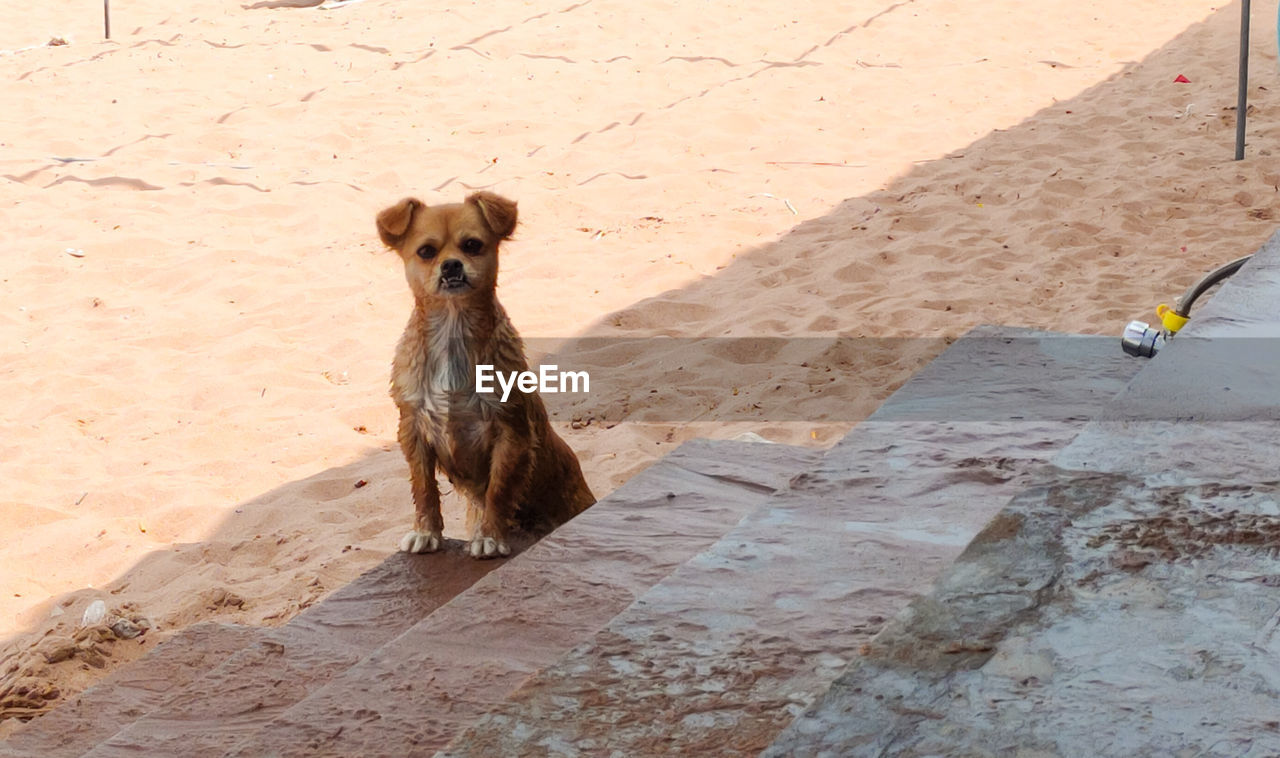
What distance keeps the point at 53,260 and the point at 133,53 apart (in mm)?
4448

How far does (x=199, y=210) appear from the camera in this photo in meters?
7.13

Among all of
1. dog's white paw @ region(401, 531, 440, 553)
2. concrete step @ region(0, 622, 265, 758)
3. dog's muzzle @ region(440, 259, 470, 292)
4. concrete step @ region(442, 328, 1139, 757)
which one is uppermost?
dog's muzzle @ region(440, 259, 470, 292)

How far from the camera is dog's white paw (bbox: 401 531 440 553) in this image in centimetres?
296

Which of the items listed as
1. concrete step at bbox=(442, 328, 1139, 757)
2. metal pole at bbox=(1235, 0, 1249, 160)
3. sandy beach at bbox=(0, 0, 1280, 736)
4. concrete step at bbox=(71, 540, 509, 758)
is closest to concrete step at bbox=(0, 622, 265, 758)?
concrete step at bbox=(71, 540, 509, 758)

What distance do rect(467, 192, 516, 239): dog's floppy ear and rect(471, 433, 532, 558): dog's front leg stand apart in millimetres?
473

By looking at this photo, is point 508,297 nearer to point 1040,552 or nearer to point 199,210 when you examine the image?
point 199,210

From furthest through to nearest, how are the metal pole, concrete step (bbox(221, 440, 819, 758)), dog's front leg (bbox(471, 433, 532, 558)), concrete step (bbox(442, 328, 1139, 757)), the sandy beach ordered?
the metal pole → the sandy beach → dog's front leg (bbox(471, 433, 532, 558)) → concrete step (bbox(221, 440, 819, 758)) → concrete step (bbox(442, 328, 1139, 757))

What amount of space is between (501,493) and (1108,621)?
5.96 feet

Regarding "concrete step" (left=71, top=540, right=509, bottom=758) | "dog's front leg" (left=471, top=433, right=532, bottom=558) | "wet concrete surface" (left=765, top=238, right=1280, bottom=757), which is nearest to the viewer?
"wet concrete surface" (left=765, top=238, right=1280, bottom=757)

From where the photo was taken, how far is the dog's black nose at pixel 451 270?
9.24 ft

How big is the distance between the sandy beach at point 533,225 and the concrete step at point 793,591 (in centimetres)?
190

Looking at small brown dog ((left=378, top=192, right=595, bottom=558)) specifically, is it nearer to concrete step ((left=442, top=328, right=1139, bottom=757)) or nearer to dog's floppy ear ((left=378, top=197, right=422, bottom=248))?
dog's floppy ear ((left=378, top=197, right=422, bottom=248))

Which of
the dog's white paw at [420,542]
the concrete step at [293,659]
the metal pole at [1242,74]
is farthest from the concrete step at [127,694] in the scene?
the metal pole at [1242,74]

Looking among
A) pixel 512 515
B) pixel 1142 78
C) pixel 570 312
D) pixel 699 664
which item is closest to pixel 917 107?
pixel 1142 78
